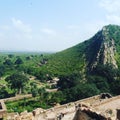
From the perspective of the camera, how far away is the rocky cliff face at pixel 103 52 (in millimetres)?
93662

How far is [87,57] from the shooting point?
10950 centimetres

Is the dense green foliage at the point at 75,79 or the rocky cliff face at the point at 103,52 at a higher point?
the rocky cliff face at the point at 103,52

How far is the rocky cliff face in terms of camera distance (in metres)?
93.7

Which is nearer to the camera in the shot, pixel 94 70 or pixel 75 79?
pixel 75 79

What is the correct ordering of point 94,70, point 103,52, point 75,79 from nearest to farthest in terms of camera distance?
1. point 75,79
2. point 94,70
3. point 103,52

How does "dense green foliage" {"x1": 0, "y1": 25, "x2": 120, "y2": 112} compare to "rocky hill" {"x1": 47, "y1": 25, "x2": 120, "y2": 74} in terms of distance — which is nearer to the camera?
"dense green foliage" {"x1": 0, "y1": 25, "x2": 120, "y2": 112}

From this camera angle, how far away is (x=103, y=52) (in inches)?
3853

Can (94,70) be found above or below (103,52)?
below

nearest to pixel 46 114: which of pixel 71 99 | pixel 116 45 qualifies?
pixel 71 99

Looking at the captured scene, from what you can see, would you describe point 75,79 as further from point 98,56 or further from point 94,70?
point 98,56

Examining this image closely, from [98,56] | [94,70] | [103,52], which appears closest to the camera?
[94,70]

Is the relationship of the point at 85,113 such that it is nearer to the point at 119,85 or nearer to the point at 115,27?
the point at 119,85

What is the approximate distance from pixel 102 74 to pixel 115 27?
60.0m

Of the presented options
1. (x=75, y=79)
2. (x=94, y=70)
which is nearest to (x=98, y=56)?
(x=94, y=70)
